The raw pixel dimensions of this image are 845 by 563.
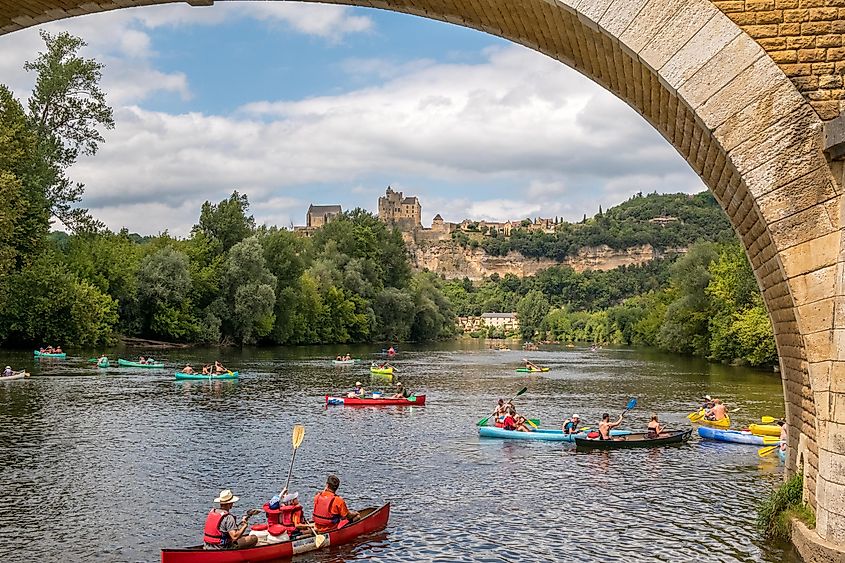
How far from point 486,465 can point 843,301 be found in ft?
44.4

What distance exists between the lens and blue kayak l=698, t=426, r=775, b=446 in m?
22.5

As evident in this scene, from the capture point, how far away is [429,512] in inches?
608

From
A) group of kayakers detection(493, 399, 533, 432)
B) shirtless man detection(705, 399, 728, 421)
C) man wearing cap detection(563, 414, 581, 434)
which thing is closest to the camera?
man wearing cap detection(563, 414, 581, 434)

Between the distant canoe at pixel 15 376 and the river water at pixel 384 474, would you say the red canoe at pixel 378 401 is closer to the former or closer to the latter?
the river water at pixel 384 474

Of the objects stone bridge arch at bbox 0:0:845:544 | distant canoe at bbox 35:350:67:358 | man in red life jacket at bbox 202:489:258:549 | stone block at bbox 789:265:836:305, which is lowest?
man in red life jacket at bbox 202:489:258:549

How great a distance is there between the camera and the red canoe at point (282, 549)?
11922 mm

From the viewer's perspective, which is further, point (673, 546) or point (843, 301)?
point (673, 546)

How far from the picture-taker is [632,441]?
22.1 metres

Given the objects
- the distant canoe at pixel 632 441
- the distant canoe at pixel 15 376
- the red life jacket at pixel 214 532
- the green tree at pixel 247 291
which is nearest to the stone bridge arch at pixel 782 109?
the red life jacket at pixel 214 532

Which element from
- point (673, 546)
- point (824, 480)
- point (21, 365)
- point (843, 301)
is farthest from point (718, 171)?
point (21, 365)

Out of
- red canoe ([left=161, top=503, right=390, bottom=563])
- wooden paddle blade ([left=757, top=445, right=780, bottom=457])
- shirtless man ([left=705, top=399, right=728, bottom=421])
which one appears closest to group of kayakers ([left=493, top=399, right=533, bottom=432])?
shirtless man ([left=705, top=399, right=728, bottom=421])

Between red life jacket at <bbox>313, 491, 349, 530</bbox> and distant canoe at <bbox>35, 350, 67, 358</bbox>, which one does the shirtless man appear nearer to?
red life jacket at <bbox>313, 491, 349, 530</bbox>

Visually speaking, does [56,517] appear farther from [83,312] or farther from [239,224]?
[239,224]

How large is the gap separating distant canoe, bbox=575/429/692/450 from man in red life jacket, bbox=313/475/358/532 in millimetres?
9437
